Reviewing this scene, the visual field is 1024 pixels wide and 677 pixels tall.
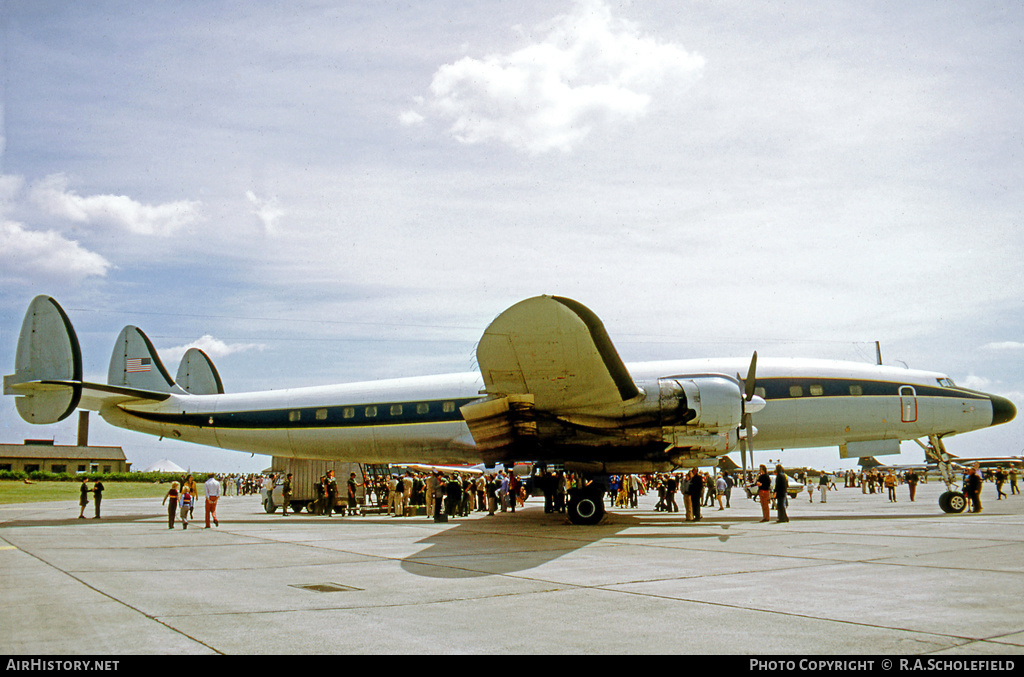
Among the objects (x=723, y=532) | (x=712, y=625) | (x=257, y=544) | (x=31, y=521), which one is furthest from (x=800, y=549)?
(x=31, y=521)

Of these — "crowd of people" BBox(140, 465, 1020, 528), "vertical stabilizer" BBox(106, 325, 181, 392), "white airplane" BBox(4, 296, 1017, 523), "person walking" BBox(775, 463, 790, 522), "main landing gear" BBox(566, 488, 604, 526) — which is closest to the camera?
"white airplane" BBox(4, 296, 1017, 523)

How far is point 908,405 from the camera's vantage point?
61.1 feet

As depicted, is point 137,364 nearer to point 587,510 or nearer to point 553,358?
point 587,510

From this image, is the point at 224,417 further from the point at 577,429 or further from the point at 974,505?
the point at 974,505

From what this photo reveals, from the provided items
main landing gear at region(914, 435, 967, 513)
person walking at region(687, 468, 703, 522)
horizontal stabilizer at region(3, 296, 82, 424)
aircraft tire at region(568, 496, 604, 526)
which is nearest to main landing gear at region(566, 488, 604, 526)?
aircraft tire at region(568, 496, 604, 526)

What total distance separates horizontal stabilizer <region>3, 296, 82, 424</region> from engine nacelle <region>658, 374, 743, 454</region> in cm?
1695

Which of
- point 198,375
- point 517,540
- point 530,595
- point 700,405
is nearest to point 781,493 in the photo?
point 700,405

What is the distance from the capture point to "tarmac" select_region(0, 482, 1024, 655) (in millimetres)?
4828

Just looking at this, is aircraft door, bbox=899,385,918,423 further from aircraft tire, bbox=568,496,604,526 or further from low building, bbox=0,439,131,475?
low building, bbox=0,439,131,475

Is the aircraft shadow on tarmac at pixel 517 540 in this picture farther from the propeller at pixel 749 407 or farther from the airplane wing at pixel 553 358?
the airplane wing at pixel 553 358

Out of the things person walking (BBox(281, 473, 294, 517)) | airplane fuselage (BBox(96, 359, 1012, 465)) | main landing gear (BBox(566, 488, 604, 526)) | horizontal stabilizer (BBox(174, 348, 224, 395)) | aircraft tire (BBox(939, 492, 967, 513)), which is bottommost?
person walking (BBox(281, 473, 294, 517))

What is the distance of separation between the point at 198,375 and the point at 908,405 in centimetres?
2338

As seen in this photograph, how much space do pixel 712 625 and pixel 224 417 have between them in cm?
1994
